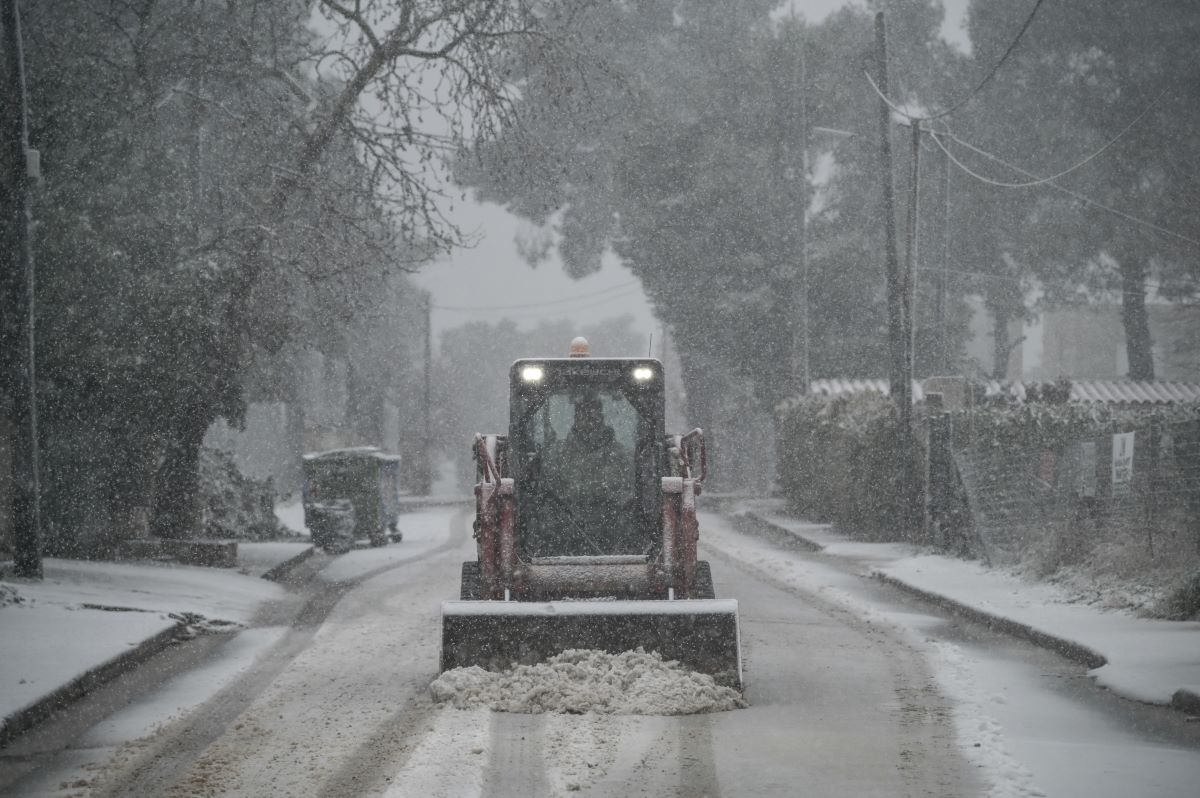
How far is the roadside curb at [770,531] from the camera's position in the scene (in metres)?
24.7

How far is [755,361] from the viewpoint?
4597cm

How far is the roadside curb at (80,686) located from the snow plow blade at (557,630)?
2.76m

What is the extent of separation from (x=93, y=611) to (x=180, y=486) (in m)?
8.04

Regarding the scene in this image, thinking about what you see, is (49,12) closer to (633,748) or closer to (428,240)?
(428,240)

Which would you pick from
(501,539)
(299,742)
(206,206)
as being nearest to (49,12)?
(206,206)

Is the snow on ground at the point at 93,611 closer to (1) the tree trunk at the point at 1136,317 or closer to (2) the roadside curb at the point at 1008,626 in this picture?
(2) the roadside curb at the point at 1008,626

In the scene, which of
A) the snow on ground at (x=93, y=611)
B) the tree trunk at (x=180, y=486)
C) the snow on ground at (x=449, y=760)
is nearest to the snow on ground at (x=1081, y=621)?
the snow on ground at (x=449, y=760)

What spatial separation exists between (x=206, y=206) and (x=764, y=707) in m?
16.7

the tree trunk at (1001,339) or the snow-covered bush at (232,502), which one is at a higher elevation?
the tree trunk at (1001,339)

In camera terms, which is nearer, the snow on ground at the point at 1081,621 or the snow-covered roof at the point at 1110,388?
the snow on ground at the point at 1081,621

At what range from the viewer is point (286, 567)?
20.6 m

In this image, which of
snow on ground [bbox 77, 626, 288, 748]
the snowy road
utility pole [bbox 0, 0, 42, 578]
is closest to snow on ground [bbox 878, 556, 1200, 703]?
the snowy road

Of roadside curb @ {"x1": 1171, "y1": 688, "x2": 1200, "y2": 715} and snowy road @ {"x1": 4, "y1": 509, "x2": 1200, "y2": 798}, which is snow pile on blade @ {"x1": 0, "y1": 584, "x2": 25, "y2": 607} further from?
roadside curb @ {"x1": 1171, "y1": 688, "x2": 1200, "y2": 715}

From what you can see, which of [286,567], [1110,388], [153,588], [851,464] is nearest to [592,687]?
[153,588]
